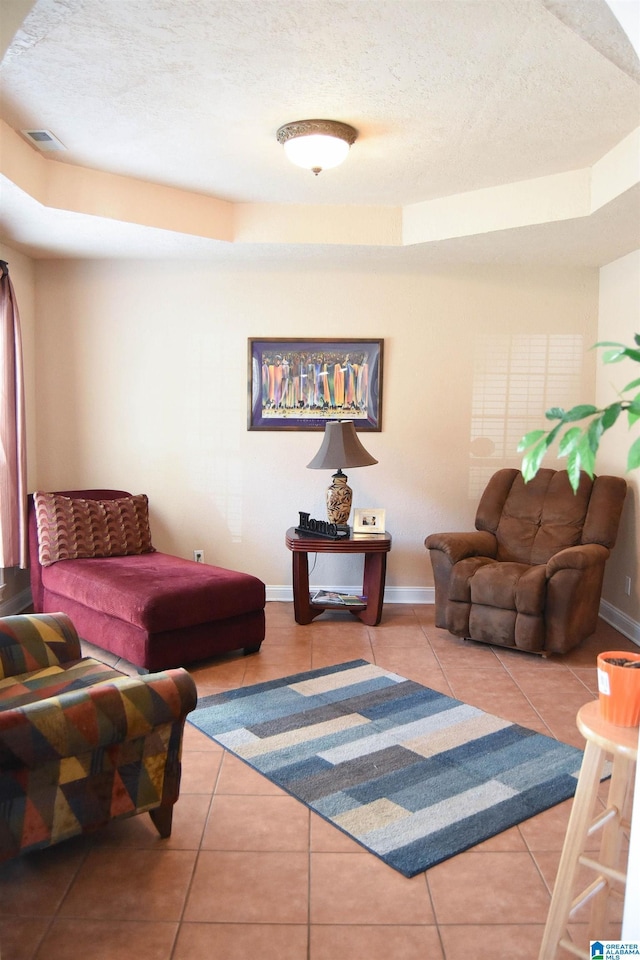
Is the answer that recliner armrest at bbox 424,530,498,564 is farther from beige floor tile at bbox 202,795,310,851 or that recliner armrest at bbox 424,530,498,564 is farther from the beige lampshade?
beige floor tile at bbox 202,795,310,851

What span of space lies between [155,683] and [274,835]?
66 centimetres

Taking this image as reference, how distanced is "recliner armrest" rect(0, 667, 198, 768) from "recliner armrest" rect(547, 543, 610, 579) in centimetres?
241

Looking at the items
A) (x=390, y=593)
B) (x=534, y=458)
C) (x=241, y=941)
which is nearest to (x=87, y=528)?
(x=390, y=593)

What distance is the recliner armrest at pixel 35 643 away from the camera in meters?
2.80

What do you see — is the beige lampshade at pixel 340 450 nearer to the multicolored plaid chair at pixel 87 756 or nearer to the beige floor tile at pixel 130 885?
the multicolored plaid chair at pixel 87 756

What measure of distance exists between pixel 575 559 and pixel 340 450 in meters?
1.53

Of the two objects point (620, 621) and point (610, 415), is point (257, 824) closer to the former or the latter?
point (610, 415)

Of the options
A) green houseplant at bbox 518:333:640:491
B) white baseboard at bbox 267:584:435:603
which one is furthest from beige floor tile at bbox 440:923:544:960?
white baseboard at bbox 267:584:435:603

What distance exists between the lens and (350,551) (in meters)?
4.72

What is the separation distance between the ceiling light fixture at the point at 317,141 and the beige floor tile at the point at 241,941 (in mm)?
2959

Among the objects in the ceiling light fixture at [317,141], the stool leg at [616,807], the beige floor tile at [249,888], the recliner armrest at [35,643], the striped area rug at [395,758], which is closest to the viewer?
the stool leg at [616,807]

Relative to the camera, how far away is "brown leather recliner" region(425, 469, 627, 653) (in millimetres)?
4172

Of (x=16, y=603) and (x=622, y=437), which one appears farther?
(x=16, y=603)

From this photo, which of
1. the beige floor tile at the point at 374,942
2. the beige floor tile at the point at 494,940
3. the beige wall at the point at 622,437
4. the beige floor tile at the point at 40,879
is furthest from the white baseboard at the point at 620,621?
the beige floor tile at the point at 40,879
